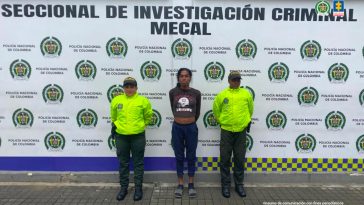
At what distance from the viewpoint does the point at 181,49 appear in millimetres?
4840

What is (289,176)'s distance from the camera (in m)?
5.17

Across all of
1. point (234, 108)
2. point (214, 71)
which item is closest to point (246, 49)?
point (214, 71)

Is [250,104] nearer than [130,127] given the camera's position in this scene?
No

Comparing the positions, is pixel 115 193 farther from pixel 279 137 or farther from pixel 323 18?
pixel 323 18

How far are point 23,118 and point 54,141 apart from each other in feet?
1.96

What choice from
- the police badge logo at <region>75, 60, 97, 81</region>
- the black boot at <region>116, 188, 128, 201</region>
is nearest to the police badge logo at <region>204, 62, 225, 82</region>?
the police badge logo at <region>75, 60, 97, 81</region>

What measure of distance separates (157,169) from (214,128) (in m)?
1.14

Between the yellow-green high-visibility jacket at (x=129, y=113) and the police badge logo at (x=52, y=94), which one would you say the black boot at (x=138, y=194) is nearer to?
the yellow-green high-visibility jacket at (x=129, y=113)

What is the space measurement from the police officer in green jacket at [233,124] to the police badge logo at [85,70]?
6.33 ft

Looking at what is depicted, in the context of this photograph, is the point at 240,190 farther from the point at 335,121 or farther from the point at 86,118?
the point at 86,118

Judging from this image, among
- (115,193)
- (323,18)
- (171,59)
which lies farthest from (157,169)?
(323,18)

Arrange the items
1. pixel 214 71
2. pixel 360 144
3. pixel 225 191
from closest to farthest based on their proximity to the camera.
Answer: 1. pixel 225 191
2. pixel 214 71
3. pixel 360 144

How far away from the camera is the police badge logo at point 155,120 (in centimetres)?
501

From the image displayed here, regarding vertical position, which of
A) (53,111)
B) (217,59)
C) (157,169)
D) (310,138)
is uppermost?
(217,59)
